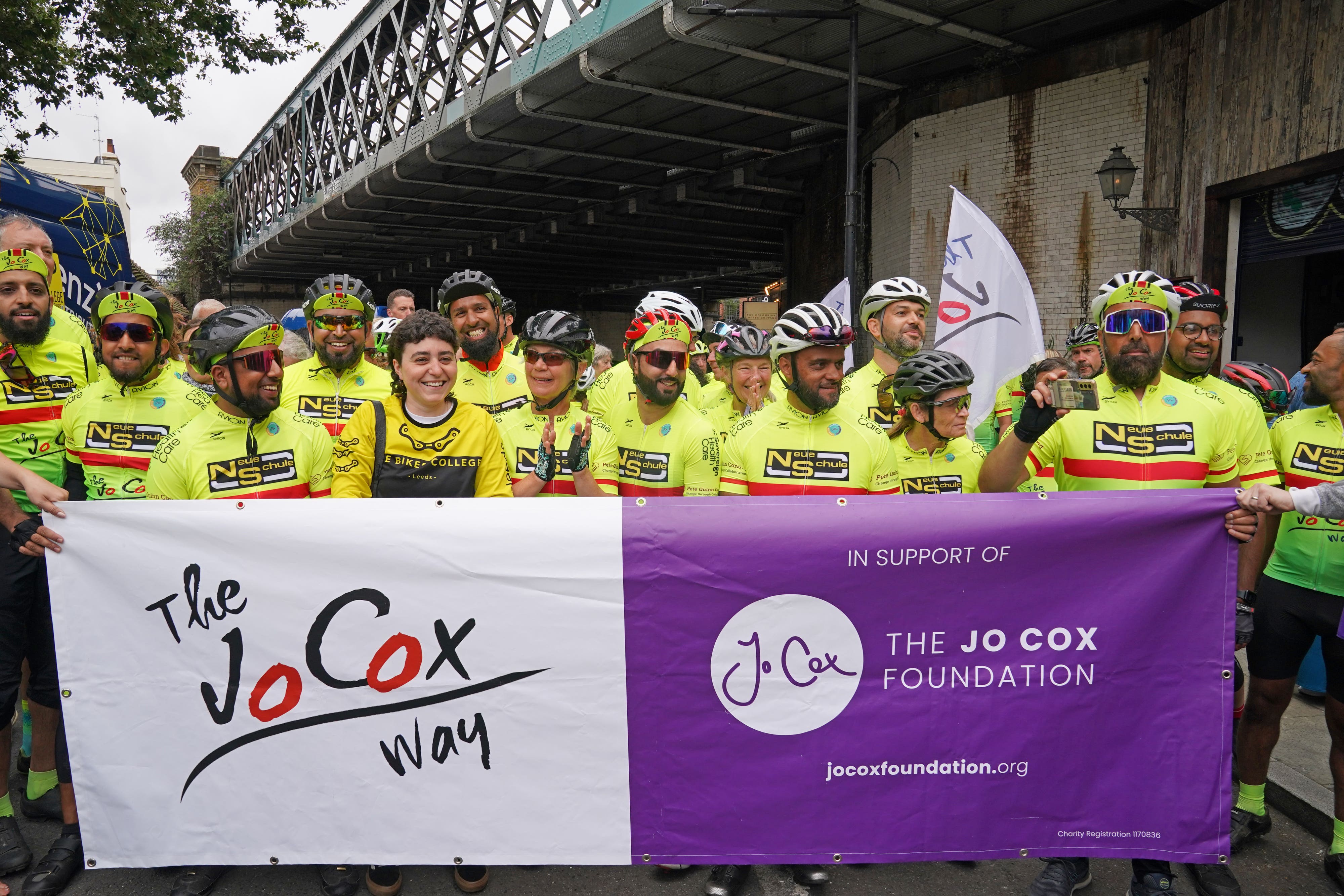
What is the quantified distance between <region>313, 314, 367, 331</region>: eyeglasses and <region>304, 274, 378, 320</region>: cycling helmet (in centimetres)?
4

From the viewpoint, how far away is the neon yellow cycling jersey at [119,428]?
15.2 ft

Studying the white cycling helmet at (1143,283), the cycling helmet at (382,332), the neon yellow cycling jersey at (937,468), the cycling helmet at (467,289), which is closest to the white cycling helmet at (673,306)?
the cycling helmet at (467,289)

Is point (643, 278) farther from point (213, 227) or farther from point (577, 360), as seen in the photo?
point (577, 360)

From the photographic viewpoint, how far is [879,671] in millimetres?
3549

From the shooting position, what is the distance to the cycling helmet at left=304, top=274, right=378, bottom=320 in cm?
595

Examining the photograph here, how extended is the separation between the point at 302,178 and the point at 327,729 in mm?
33558

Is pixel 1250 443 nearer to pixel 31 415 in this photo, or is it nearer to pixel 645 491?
pixel 645 491

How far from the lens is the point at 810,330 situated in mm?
4223

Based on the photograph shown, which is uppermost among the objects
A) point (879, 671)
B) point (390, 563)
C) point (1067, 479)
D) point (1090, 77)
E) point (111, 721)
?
point (1090, 77)

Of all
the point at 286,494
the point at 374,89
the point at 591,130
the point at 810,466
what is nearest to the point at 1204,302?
the point at 810,466

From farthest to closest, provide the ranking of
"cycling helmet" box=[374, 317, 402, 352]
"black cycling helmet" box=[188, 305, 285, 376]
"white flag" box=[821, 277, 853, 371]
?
"white flag" box=[821, 277, 853, 371]
"cycling helmet" box=[374, 317, 402, 352]
"black cycling helmet" box=[188, 305, 285, 376]

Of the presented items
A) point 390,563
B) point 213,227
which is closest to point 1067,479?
point 390,563

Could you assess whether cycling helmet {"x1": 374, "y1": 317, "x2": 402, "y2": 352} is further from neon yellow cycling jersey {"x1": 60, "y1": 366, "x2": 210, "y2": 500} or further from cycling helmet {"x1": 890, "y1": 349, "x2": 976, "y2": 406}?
cycling helmet {"x1": 890, "y1": 349, "x2": 976, "y2": 406}

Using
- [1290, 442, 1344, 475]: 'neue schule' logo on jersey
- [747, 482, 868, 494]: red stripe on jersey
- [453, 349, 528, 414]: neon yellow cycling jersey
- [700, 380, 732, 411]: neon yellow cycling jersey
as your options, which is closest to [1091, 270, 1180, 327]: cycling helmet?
[1290, 442, 1344, 475]: 'neue schule' logo on jersey
